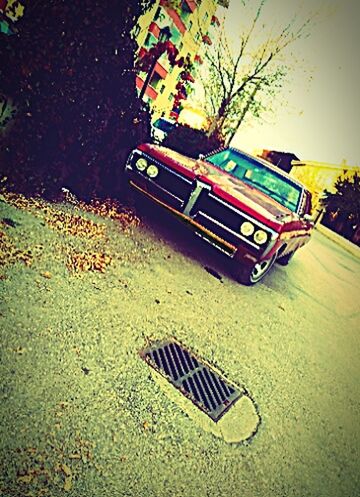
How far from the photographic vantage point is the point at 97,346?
2426 millimetres

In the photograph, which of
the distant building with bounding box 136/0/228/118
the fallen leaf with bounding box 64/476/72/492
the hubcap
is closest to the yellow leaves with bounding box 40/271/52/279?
the fallen leaf with bounding box 64/476/72/492

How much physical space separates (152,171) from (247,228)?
1.65 m

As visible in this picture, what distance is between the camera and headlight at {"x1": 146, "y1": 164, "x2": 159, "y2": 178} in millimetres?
4801

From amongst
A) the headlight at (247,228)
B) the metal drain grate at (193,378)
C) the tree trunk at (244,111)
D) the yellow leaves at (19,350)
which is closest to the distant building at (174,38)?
the tree trunk at (244,111)

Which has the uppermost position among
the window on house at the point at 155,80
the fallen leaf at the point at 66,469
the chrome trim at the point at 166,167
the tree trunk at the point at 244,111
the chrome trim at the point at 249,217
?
the window on house at the point at 155,80

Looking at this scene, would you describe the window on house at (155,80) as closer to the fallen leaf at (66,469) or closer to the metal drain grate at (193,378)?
the metal drain grate at (193,378)

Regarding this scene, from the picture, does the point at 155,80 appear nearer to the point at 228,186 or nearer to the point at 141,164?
the point at 141,164

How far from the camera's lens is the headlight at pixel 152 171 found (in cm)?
480

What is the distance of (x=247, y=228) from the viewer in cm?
429

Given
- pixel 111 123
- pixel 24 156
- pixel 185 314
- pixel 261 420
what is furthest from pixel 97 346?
pixel 111 123

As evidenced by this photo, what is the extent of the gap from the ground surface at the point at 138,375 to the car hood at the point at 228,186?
1.10m

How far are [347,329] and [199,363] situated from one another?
12.2 ft

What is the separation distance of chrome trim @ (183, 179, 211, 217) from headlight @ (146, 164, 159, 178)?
2.17ft

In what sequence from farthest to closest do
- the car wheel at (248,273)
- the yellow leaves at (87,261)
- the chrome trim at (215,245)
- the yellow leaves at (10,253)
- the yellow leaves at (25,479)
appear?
the car wheel at (248,273)
the chrome trim at (215,245)
the yellow leaves at (87,261)
the yellow leaves at (10,253)
the yellow leaves at (25,479)
